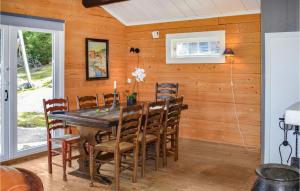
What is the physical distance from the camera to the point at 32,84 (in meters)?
5.05

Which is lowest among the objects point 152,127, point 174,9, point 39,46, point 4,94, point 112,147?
point 112,147

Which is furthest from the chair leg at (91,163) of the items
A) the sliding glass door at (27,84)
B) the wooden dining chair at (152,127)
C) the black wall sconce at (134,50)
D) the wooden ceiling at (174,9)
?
the black wall sconce at (134,50)

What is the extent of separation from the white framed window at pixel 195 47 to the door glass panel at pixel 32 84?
2.27m

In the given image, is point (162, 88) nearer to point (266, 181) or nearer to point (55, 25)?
point (55, 25)

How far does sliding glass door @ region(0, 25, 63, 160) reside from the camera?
4668mm

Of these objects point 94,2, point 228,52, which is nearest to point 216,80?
point 228,52

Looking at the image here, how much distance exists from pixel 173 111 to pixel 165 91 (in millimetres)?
1883

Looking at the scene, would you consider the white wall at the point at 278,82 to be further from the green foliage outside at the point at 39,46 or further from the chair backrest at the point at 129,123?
the green foliage outside at the point at 39,46

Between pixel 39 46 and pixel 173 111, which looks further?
pixel 39 46

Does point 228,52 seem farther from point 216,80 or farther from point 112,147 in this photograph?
point 112,147

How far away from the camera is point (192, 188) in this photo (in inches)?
147

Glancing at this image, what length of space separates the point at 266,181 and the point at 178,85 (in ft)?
12.5

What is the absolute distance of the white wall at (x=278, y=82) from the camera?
368 cm

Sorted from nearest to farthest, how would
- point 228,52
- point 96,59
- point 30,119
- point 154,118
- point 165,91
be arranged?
point 154,118 → point 30,119 → point 228,52 → point 96,59 → point 165,91
